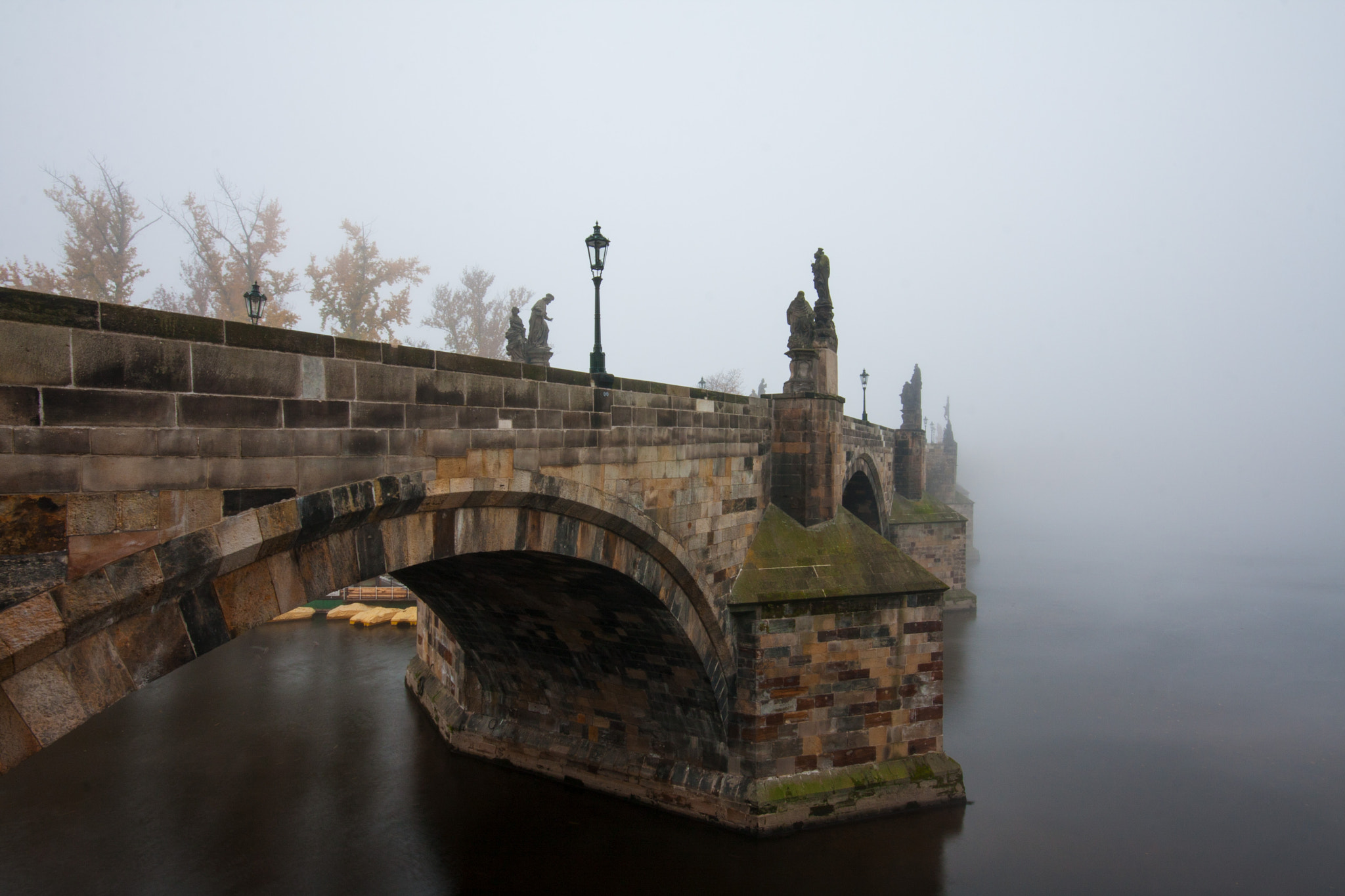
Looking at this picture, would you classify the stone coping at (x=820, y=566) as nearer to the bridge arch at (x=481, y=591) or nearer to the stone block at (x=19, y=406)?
the bridge arch at (x=481, y=591)

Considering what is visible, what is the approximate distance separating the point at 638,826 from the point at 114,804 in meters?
7.38

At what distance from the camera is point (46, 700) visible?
3.49 metres

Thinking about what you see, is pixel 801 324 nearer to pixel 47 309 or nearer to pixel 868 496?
pixel 47 309

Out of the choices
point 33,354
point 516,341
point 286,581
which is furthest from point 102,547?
point 516,341

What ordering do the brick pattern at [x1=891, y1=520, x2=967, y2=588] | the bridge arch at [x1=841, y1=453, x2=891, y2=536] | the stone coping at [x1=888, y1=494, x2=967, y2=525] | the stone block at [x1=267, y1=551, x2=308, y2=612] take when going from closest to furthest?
the stone block at [x1=267, y1=551, x2=308, y2=612] → the bridge arch at [x1=841, y1=453, x2=891, y2=536] → the brick pattern at [x1=891, y1=520, x2=967, y2=588] → the stone coping at [x1=888, y1=494, x2=967, y2=525]

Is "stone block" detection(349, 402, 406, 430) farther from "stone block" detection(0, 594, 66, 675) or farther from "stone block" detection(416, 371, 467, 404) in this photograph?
"stone block" detection(0, 594, 66, 675)

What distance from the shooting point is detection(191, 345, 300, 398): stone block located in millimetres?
4082

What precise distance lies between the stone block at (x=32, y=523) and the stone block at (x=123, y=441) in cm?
26

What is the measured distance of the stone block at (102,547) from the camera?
3578 mm

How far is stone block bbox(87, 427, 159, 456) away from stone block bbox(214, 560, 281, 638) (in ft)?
2.71

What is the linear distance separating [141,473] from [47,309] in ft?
2.82

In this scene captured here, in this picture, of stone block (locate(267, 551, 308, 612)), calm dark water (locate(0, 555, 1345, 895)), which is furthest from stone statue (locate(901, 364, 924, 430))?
stone block (locate(267, 551, 308, 612))

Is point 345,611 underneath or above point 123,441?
underneath

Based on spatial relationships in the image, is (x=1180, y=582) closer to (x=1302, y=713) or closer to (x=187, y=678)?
(x=1302, y=713)
